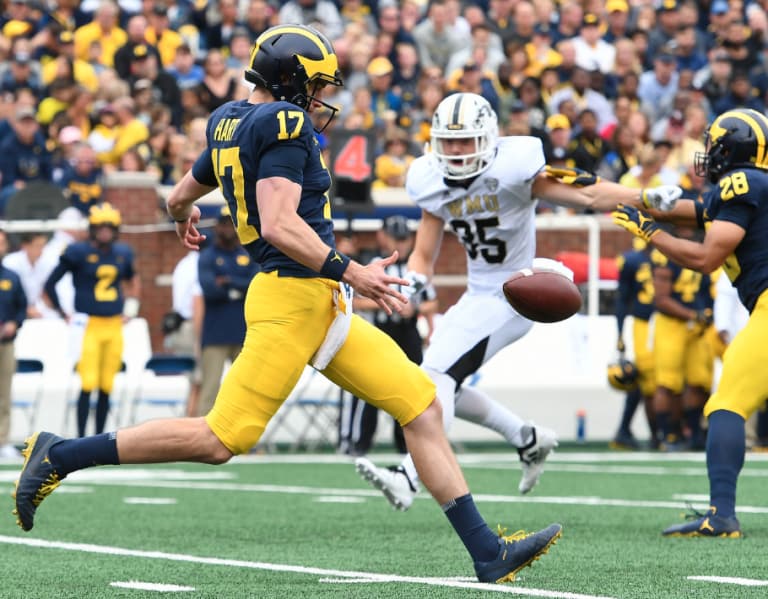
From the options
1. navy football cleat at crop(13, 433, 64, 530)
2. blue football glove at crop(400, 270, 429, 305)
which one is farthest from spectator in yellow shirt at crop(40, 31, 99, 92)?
navy football cleat at crop(13, 433, 64, 530)

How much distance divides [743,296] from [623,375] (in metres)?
6.58

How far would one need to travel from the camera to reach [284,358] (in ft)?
17.2

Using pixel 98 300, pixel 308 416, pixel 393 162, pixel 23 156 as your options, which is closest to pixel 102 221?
pixel 98 300

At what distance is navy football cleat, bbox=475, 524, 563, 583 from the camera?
5273 millimetres

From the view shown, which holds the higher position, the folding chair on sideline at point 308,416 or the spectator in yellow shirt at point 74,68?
the spectator in yellow shirt at point 74,68

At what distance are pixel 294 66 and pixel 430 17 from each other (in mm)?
12923

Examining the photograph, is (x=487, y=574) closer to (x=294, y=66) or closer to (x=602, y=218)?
(x=294, y=66)

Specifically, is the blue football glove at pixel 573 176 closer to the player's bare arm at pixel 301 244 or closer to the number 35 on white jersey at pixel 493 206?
the number 35 on white jersey at pixel 493 206

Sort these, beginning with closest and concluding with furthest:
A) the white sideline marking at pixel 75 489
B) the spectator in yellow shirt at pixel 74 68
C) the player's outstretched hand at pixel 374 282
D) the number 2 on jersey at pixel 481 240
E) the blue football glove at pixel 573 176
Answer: the player's outstretched hand at pixel 374 282 < the blue football glove at pixel 573 176 < the number 2 on jersey at pixel 481 240 < the white sideline marking at pixel 75 489 < the spectator in yellow shirt at pixel 74 68

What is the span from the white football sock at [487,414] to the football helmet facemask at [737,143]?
1511 mm

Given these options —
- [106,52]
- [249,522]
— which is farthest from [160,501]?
[106,52]

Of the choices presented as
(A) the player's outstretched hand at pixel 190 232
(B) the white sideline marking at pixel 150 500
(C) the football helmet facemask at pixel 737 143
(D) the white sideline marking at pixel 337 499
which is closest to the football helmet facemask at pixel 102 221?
(B) the white sideline marking at pixel 150 500

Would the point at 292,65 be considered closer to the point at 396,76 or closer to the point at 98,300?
the point at 98,300

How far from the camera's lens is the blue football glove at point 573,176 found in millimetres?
7094
